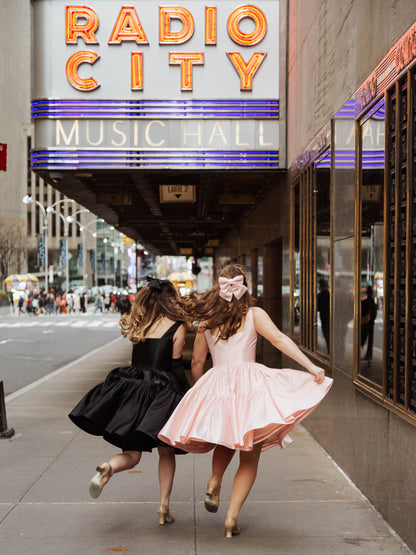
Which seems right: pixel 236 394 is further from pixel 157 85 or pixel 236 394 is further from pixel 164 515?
pixel 157 85

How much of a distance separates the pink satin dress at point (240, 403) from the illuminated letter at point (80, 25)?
7.11 metres

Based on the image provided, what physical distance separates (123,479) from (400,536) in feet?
9.22

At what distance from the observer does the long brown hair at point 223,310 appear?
528 cm

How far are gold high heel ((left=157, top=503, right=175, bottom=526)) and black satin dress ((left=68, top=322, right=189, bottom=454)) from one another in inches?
16.4

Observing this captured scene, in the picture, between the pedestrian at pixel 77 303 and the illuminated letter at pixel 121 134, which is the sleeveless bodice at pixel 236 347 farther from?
the pedestrian at pixel 77 303

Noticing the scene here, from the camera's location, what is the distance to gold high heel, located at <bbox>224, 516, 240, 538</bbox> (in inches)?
205

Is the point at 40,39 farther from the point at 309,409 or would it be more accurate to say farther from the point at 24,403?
the point at 309,409

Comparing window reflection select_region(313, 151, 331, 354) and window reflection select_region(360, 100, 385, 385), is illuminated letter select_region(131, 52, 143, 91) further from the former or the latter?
window reflection select_region(360, 100, 385, 385)

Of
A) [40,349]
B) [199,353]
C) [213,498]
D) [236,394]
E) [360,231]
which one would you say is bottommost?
[40,349]

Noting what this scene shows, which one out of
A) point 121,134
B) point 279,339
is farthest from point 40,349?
point 279,339

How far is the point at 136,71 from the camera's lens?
11148 millimetres

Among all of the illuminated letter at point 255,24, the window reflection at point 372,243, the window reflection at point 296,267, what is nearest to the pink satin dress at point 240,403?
the window reflection at point 372,243

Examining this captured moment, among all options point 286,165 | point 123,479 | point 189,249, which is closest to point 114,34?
point 286,165

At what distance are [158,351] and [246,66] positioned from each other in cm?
677
